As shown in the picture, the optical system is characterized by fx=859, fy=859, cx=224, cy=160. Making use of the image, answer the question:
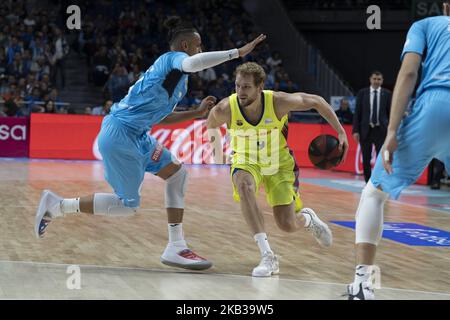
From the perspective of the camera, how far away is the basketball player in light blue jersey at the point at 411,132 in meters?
4.82

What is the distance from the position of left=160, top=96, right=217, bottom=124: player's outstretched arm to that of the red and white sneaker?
1.00 meters

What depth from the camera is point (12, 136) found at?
19828 mm

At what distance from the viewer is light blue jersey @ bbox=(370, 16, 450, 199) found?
4828 millimetres

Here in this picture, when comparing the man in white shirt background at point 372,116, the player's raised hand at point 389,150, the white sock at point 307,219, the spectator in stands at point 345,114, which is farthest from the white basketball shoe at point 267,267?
the spectator in stands at point 345,114

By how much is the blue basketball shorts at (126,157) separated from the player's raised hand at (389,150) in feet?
7.52

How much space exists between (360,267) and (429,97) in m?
1.07

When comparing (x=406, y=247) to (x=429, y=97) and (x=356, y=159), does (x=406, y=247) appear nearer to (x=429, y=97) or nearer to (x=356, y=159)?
(x=429, y=97)

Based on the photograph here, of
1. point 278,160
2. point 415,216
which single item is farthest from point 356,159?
point 278,160

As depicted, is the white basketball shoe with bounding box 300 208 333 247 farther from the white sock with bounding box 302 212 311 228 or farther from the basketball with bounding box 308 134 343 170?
the basketball with bounding box 308 134 343 170

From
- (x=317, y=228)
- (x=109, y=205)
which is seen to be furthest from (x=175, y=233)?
(x=317, y=228)

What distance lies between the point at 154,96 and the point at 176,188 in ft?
2.57

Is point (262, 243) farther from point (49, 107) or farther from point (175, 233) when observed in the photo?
point (49, 107)

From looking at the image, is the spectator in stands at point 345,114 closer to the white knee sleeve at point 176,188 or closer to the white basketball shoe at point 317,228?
the white basketball shoe at point 317,228

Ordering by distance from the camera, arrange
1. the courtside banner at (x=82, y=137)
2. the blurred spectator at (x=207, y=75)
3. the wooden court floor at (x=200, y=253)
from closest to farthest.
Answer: the wooden court floor at (x=200, y=253) → the courtside banner at (x=82, y=137) → the blurred spectator at (x=207, y=75)
